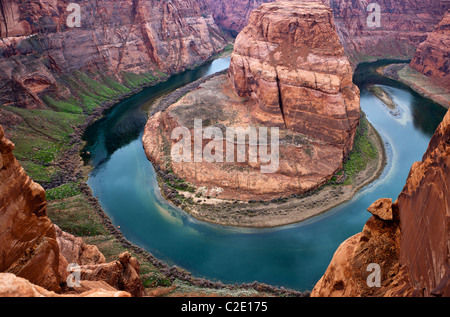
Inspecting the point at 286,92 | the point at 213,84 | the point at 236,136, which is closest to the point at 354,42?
the point at 213,84

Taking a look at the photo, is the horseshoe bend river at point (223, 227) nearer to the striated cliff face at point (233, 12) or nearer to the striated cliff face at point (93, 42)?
the striated cliff face at point (93, 42)

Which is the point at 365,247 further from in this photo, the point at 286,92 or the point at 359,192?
the point at 286,92

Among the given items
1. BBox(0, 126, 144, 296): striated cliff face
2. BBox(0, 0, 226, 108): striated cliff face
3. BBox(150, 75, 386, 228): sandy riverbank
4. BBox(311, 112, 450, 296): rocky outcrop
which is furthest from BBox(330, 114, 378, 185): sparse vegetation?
BBox(0, 0, 226, 108): striated cliff face

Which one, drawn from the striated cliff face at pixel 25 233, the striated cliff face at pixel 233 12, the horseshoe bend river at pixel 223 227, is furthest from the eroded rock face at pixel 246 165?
the striated cliff face at pixel 233 12

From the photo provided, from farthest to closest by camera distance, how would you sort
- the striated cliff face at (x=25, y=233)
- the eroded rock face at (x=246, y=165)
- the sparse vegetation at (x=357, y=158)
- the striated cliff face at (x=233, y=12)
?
the striated cliff face at (x=233, y=12)
the sparse vegetation at (x=357, y=158)
the eroded rock face at (x=246, y=165)
the striated cliff face at (x=25, y=233)

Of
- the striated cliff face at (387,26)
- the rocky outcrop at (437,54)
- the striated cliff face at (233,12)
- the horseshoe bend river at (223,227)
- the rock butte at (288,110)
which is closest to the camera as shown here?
the horseshoe bend river at (223,227)

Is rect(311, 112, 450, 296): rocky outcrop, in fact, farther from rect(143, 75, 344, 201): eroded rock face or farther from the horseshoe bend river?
rect(143, 75, 344, 201): eroded rock face
